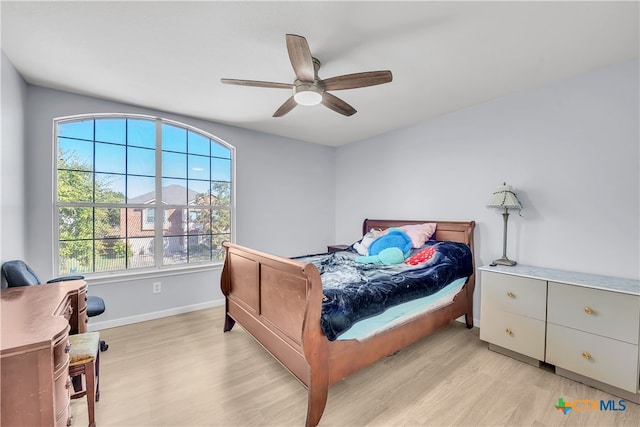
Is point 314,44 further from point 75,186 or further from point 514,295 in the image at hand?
point 75,186

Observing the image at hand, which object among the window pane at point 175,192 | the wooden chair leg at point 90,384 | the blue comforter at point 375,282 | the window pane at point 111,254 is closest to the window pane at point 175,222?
the window pane at point 175,192

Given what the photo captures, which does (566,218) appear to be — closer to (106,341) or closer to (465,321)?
(465,321)

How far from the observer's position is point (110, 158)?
3045 millimetres

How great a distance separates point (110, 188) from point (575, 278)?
15.1ft

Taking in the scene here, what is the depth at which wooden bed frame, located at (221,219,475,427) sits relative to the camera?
1.57m

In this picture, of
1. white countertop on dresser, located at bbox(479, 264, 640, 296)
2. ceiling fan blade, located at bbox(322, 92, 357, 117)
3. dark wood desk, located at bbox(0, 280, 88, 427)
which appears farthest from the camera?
ceiling fan blade, located at bbox(322, 92, 357, 117)

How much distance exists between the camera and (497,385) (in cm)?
197

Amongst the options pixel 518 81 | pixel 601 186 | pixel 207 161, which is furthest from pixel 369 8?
pixel 207 161

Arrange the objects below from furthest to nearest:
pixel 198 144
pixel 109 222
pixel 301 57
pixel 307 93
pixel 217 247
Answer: pixel 217 247
pixel 198 144
pixel 109 222
pixel 307 93
pixel 301 57

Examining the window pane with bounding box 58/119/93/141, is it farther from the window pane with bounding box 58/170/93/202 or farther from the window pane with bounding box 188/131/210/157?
the window pane with bounding box 188/131/210/157

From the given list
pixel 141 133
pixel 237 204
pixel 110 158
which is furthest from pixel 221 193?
pixel 110 158

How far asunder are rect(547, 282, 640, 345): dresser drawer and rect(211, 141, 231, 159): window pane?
3.86 m

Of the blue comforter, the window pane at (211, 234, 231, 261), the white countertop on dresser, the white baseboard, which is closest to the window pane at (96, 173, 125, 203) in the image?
the window pane at (211, 234, 231, 261)

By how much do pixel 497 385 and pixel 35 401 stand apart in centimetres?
265
